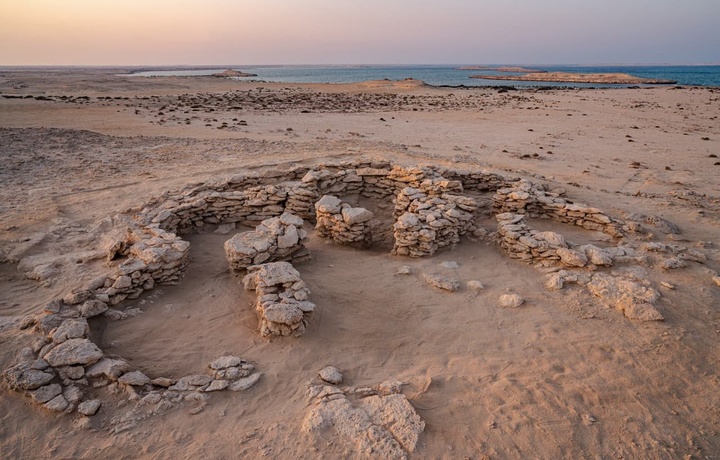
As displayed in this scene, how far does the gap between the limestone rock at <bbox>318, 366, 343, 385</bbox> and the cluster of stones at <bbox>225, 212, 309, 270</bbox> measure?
2.85m

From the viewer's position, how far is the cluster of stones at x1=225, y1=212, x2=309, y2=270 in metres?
7.44

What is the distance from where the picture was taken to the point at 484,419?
15.0 ft

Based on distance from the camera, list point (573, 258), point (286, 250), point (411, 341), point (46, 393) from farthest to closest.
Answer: point (286, 250), point (573, 258), point (411, 341), point (46, 393)

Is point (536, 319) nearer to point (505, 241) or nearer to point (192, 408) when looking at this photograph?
point (505, 241)

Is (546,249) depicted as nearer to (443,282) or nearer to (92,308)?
(443,282)

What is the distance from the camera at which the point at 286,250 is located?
25.6ft

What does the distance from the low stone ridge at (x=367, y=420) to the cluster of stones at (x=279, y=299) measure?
1204mm

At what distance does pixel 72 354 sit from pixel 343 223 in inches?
203

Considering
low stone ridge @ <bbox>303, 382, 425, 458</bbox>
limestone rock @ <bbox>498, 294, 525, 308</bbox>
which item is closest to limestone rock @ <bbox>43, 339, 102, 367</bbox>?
low stone ridge @ <bbox>303, 382, 425, 458</bbox>

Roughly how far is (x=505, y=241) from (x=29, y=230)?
10398mm

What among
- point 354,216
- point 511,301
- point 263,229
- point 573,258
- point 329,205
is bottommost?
point 511,301

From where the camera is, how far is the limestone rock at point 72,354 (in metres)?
5.04

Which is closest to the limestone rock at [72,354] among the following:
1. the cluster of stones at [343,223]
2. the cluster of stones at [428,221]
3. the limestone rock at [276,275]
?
the limestone rock at [276,275]

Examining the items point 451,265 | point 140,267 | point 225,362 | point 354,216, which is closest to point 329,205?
point 354,216
